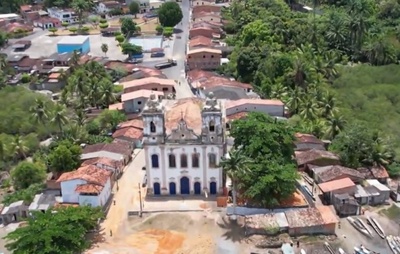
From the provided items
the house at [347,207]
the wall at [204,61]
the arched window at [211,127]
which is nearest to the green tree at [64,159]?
the arched window at [211,127]

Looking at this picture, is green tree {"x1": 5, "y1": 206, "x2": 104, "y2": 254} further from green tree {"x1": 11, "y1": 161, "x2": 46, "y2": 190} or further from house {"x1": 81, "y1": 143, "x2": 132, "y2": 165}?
house {"x1": 81, "y1": 143, "x2": 132, "y2": 165}

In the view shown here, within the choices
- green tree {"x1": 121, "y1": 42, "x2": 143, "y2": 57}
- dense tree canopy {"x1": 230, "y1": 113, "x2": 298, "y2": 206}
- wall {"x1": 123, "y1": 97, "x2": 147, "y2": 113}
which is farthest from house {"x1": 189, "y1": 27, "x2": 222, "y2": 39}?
dense tree canopy {"x1": 230, "y1": 113, "x2": 298, "y2": 206}

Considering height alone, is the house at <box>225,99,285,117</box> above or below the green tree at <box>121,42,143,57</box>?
below

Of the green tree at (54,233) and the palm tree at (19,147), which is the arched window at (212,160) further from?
the palm tree at (19,147)

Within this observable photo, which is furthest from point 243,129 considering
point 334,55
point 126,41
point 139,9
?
point 139,9

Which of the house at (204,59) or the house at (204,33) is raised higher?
the house at (204,33)

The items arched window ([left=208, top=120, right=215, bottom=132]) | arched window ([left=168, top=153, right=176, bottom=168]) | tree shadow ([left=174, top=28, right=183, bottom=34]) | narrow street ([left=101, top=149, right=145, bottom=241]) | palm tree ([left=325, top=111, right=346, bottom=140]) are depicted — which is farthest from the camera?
tree shadow ([left=174, top=28, right=183, bottom=34])
